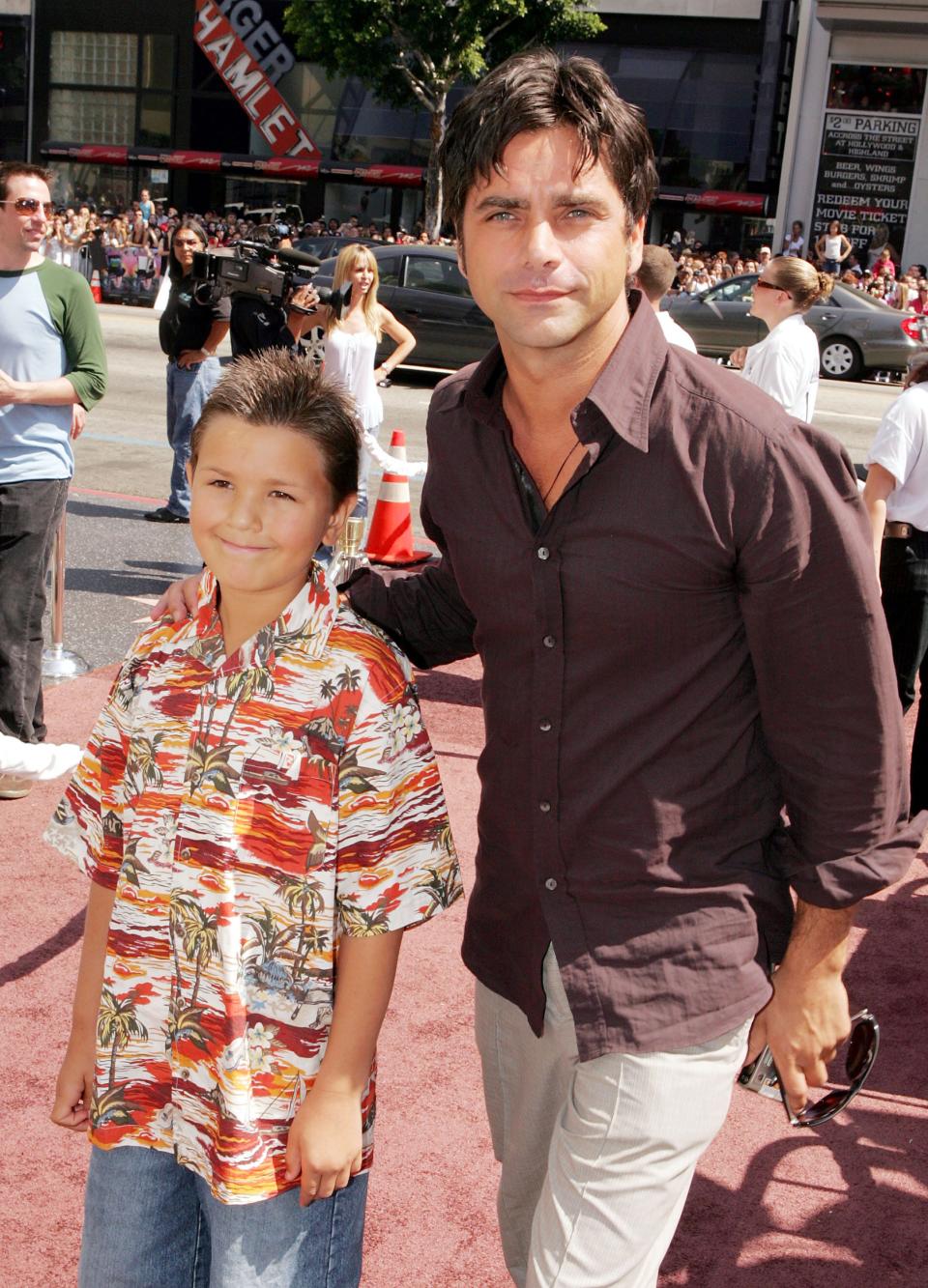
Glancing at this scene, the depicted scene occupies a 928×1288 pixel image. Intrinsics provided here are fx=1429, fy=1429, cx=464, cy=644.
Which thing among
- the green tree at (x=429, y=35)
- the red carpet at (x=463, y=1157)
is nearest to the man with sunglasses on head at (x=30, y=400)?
the red carpet at (x=463, y=1157)

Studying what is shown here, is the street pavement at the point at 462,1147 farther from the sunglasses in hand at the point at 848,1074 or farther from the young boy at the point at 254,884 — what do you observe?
the young boy at the point at 254,884

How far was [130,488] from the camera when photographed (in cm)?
1101

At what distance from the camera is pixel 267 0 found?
4209cm

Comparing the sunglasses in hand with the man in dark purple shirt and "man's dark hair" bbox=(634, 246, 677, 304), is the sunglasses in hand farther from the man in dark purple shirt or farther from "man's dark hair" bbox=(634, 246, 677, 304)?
"man's dark hair" bbox=(634, 246, 677, 304)

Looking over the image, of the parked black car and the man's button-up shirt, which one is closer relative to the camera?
the man's button-up shirt

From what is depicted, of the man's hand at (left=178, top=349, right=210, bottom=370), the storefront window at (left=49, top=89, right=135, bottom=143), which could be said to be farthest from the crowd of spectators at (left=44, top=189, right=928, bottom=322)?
the man's hand at (left=178, top=349, right=210, bottom=370)

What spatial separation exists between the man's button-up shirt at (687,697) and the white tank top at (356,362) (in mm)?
6584

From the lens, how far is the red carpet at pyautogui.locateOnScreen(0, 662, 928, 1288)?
3.08 meters

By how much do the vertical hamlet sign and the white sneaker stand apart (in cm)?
3252

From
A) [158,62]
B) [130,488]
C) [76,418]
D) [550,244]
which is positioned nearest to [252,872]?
[550,244]

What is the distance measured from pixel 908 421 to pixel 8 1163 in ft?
12.1

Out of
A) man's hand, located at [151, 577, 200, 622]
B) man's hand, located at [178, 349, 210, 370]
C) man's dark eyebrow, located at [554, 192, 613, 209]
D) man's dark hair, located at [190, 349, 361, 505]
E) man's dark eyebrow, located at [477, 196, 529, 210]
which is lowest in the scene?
man's hand, located at [178, 349, 210, 370]

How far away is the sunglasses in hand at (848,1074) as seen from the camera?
2123 mm

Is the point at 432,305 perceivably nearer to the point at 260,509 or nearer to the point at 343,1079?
the point at 260,509
